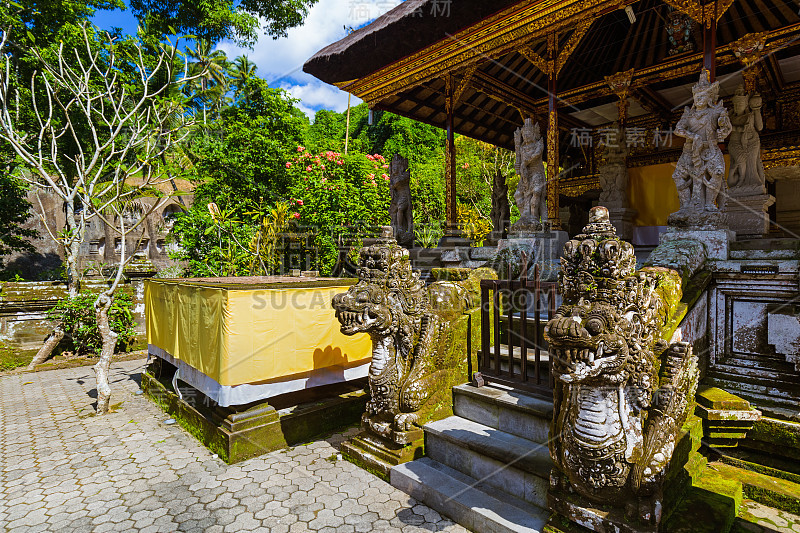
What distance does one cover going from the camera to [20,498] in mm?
3773

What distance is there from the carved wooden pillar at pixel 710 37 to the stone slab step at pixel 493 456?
488cm

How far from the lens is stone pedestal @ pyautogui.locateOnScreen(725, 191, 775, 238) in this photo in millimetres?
5699

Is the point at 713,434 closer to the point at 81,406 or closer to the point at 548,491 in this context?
the point at 548,491

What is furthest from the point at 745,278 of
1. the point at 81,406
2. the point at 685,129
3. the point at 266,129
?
the point at 266,129

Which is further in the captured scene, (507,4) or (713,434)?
(507,4)

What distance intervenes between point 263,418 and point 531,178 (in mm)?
5686

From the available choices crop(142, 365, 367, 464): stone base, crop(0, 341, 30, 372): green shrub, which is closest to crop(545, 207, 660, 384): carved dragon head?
crop(142, 365, 367, 464): stone base

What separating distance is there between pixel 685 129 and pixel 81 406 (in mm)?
9436

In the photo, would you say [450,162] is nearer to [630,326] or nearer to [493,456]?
[493,456]

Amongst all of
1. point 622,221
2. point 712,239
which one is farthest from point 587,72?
point 712,239

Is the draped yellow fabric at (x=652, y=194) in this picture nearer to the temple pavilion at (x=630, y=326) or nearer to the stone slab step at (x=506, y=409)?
the temple pavilion at (x=630, y=326)

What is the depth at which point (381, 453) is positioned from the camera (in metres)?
4.01

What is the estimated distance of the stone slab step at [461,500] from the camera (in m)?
2.85

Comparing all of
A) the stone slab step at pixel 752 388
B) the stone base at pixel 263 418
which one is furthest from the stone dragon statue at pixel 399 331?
the stone slab step at pixel 752 388
